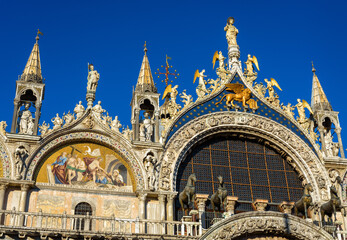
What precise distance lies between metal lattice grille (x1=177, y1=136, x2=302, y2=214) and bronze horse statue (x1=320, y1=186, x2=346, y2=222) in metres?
2.24

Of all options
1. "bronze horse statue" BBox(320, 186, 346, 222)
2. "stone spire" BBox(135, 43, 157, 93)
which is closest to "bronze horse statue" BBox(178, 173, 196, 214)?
"stone spire" BBox(135, 43, 157, 93)

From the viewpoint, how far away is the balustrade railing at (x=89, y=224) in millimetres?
19586

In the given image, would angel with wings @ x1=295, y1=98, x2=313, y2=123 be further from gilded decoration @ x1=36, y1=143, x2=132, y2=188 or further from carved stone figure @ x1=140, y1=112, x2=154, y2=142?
gilded decoration @ x1=36, y1=143, x2=132, y2=188

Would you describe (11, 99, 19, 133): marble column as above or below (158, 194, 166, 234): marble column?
above

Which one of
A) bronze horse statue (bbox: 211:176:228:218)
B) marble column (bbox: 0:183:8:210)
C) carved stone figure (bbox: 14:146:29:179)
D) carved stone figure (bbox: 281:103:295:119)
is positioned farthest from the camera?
carved stone figure (bbox: 281:103:295:119)

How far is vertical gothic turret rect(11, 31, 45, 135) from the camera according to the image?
2275cm

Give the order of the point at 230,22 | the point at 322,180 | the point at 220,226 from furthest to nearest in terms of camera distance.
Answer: the point at 230,22 < the point at 322,180 < the point at 220,226

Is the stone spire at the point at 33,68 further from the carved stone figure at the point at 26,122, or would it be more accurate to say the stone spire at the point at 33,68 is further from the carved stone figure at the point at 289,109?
the carved stone figure at the point at 289,109

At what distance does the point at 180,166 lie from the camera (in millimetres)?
24219

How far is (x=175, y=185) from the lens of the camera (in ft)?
76.3

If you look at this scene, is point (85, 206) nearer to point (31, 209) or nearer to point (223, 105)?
point (31, 209)

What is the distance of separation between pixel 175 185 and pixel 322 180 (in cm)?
677

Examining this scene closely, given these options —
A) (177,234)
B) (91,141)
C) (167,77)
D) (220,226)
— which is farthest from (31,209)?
(167,77)

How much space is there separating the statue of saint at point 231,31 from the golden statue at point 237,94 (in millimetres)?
2911
